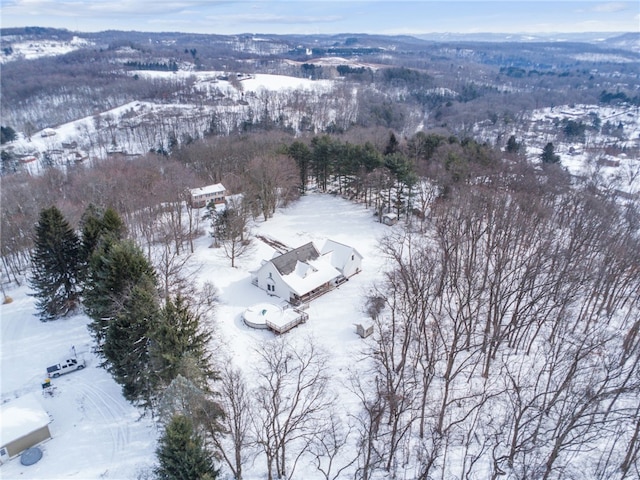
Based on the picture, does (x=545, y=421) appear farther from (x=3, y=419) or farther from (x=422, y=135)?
(x=422, y=135)

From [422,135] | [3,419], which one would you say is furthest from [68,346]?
[422,135]

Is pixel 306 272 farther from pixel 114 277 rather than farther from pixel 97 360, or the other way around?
pixel 97 360

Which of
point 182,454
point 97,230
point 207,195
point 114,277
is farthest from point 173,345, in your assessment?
point 207,195

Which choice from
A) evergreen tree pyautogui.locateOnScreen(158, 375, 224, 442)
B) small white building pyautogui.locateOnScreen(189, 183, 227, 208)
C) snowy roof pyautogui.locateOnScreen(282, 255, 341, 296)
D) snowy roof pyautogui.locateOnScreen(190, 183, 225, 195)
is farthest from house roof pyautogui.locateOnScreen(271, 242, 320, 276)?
snowy roof pyautogui.locateOnScreen(190, 183, 225, 195)

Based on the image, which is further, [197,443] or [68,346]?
[68,346]

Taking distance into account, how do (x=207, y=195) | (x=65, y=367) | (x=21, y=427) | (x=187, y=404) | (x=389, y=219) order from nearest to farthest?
(x=187, y=404)
(x=21, y=427)
(x=65, y=367)
(x=389, y=219)
(x=207, y=195)

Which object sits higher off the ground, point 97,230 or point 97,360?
point 97,230

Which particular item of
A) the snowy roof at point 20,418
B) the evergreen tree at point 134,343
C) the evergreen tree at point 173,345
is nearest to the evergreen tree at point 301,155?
the evergreen tree at point 134,343
